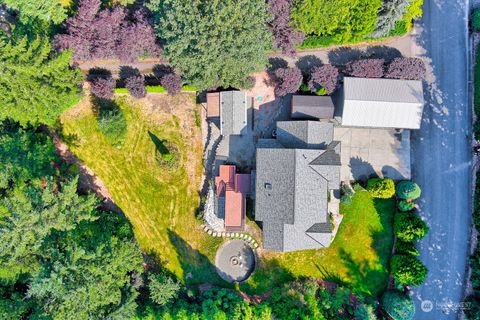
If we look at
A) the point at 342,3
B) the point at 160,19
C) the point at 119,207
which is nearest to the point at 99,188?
the point at 119,207

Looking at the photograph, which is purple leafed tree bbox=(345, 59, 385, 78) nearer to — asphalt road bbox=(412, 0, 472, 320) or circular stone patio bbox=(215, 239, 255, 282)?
asphalt road bbox=(412, 0, 472, 320)

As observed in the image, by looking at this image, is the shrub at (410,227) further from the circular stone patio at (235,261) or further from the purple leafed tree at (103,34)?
the purple leafed tree at (103,34)

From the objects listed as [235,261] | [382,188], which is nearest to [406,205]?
[382,188]

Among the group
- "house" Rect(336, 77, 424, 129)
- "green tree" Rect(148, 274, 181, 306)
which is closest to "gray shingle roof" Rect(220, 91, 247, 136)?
"house" Rect(336, 77, 424, 129)

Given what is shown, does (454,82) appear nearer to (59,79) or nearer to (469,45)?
(469,45)

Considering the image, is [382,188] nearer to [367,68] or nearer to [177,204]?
[367,68]

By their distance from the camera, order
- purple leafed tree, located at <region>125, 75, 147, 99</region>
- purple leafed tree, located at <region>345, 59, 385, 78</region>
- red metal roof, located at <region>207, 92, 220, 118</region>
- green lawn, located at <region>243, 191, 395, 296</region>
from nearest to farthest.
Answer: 1. purple leafed tree, located at <region>345, 59, 385, 78</region>
2. purple leafed tree, located at <region>125, 75, 147, 99</region>
3. red metal roof, located at <region>207, 92, 220, 118</region>
4. green lawn, located at <region>243, 191, 395, 296</region>

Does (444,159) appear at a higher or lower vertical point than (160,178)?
higher
